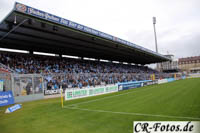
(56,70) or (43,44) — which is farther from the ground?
(43,44)

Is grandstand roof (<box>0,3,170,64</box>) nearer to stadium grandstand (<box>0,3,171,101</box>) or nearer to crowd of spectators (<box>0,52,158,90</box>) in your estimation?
stadium grandstand (<box>0,3,171,101</box>)

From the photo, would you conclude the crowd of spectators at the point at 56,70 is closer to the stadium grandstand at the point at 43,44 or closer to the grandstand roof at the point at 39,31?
the stadium grandstand at the point at 43,44

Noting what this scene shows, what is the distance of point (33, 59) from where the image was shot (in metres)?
25.4

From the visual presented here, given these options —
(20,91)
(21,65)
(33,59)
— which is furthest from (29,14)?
(33,59)

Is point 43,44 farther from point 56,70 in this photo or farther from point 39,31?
point 39,31

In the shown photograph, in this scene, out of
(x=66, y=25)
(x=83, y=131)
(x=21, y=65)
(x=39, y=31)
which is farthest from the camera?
(x=21, y=65)

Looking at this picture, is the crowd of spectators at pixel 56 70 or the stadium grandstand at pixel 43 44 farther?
the crowd of spectators at pixel 56 70

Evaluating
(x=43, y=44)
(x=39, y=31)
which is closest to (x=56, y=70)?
(x=43, y=44)

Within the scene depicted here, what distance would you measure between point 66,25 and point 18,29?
226 inches

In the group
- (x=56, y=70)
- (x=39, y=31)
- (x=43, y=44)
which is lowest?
(x=56, y=70)

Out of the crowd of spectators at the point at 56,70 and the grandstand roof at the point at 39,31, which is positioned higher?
the grandstand roof at the point at 39,31

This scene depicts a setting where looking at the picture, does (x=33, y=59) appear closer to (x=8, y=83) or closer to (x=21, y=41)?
(x=21, y=41)

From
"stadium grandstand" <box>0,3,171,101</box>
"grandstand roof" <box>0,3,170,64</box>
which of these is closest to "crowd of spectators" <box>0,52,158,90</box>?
"stadium grandstand" <box>0,3,171,101</box>

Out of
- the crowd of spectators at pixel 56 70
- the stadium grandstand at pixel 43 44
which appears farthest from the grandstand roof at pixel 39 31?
the crowd of spectators at pixel 56 70
